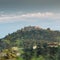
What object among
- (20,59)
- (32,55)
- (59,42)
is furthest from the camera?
(59,42)

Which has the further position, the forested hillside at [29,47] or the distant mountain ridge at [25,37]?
the distant mountain ridge at [25,37]

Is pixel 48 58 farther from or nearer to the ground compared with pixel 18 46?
nearer to the ground

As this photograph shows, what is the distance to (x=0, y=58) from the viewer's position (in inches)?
67.1

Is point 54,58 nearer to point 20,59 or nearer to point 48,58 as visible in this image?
point 48,58

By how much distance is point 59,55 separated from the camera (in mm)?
1676

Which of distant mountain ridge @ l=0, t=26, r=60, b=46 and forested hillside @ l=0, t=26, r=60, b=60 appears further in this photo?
Answer: distant mountain ridge @ l=0, t=26, r=60, b=46

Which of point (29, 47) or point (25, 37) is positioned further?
point (25, 37)

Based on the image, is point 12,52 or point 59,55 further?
point 12,52

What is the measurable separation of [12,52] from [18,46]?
0.61 feet

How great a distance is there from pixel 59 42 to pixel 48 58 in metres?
0.27

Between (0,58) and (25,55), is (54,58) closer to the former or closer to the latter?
(25,55)

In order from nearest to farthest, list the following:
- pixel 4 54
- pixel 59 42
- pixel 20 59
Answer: pixel 20 59 < pixel 4 54 < pixel 59 42

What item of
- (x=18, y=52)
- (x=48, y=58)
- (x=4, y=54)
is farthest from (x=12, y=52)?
(x=48, y=58)

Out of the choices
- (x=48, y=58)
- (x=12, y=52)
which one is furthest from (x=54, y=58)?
(x=12, y=52)
